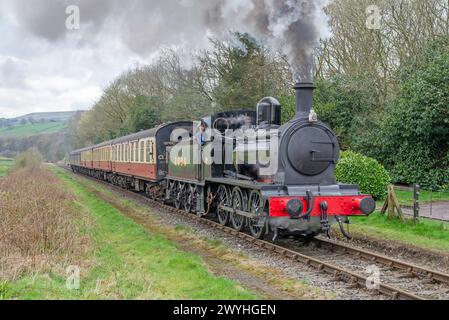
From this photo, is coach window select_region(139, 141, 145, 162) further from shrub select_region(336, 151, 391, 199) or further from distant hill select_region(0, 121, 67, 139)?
distant hill select_region(0, 121, 67, 139)

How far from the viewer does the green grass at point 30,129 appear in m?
95.8

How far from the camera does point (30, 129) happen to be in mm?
101938

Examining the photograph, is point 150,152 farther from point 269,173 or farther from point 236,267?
point 236,267

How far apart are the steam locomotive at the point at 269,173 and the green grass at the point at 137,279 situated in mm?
1844

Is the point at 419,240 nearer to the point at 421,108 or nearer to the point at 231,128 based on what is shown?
the point at 231,128

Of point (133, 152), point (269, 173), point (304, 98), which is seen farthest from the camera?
point (133, 152)

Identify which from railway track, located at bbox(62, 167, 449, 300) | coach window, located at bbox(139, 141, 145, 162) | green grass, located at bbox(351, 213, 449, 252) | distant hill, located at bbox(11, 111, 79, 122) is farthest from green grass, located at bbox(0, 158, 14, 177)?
distant hill, located at bbox(11, 111, 79, 122)

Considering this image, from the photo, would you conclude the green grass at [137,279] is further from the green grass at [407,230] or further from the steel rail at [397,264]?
the green grass at [407,230]

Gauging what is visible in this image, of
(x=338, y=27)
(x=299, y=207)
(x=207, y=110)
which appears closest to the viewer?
(x=299, y=207)

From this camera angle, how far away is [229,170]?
39.8 ft

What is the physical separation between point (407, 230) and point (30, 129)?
332 ft

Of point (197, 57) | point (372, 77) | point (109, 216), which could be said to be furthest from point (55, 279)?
point (197, 57)

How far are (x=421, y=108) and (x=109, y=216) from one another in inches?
480

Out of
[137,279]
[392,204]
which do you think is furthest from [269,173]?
[392,204]
